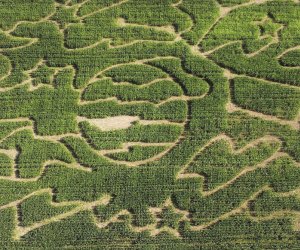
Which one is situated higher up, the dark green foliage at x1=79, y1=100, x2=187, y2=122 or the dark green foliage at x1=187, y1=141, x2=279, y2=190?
the dark green foliage at x1=79, y1=100, x2=187, y2=122

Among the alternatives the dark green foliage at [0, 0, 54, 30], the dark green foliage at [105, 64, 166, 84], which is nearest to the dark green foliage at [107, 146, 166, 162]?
the dark green foliage at [105, 64, 166, 84]

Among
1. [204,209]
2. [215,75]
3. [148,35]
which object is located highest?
[148,35]

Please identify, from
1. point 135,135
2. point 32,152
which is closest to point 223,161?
point 135,135

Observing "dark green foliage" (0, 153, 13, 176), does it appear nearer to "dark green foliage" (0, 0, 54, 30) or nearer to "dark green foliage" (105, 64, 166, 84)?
"dark green foliage" (105, 64, 166, 84)

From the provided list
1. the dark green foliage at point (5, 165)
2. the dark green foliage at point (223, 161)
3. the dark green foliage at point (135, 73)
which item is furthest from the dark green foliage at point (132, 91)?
the dark green foliage at point (5, 165)

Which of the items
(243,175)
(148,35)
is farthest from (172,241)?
(148,35)

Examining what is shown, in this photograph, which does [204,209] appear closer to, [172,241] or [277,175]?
[172,241]

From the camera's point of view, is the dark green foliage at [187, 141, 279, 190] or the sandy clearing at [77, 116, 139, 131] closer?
the dark green foliage at [187, 141, 279, 190]

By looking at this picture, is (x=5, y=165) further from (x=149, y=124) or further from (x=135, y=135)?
(x=149, y=124)
